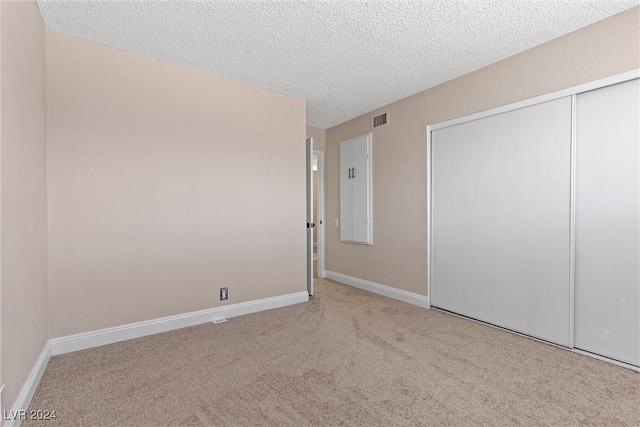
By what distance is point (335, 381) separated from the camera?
2.11 m

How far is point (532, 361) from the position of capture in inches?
93.8

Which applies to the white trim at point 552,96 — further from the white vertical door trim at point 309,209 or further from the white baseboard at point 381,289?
the white baseboard at point 381,289

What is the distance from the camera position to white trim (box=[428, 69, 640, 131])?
7.49 feet

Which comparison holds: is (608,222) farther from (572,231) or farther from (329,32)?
(329,32)

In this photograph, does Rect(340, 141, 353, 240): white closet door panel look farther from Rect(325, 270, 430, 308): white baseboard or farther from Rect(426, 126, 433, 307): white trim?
Rect(426, 126, 433, 307): white trim

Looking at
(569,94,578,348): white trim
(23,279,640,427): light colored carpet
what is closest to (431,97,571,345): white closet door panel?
(569,94,578,348): white trim

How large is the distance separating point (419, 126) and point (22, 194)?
3.66 m

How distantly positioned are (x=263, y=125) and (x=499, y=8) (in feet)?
8.05

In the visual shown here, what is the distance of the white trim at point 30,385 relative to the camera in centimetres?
163

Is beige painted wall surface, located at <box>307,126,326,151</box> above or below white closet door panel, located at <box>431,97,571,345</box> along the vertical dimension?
above

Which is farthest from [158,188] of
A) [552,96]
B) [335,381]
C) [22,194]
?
[552,96]

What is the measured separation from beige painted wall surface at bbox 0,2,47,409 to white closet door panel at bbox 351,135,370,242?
351 cm

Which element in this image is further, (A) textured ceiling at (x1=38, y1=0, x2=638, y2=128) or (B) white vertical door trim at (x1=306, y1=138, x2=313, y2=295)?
(B) white vertical door trim at (x1=306, y1=138, x2=313, y2=295)

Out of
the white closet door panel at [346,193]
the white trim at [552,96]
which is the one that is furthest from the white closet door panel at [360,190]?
the white trim at [552,96]
